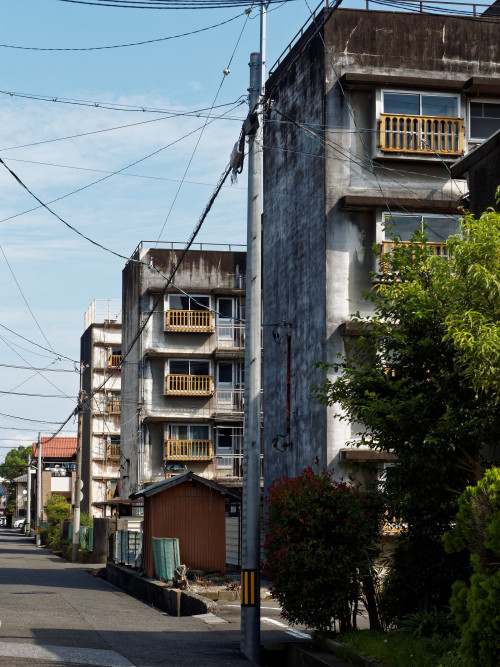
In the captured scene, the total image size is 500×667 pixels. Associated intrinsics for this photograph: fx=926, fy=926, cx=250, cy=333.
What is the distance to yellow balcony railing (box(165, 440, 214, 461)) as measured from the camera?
48.8m

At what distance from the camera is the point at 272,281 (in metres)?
32.8

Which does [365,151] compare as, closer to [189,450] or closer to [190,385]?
[190,385]

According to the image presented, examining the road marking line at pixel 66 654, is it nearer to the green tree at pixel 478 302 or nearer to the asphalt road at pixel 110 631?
the asphalt road at pixel 110 631

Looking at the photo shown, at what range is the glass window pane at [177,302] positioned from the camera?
166ft

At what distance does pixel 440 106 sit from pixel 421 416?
18338 millimetres

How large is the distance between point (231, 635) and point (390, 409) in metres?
7.37

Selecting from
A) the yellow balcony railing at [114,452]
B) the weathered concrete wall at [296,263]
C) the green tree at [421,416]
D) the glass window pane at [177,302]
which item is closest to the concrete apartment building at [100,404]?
the yellow balcony railing at [114,452]

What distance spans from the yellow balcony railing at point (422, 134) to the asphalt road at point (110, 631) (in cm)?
1414

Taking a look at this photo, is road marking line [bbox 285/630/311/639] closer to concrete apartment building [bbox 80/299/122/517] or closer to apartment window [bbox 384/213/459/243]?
apartment window [bbox 384/213/459/243]

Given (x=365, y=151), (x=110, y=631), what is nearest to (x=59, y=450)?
(x=365, y=151)

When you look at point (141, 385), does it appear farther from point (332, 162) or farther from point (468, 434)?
point (468, 434)

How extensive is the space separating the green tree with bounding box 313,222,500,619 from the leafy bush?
2.82m

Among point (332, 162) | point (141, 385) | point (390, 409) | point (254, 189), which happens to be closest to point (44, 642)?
point (390, 409)

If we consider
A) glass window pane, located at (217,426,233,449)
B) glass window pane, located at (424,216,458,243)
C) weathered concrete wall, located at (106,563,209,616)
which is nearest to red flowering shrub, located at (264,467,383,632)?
weathered concrete wall, located at (106,563,209,616)
